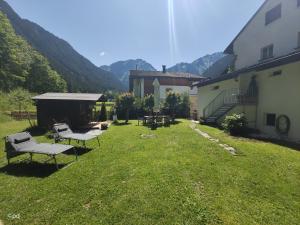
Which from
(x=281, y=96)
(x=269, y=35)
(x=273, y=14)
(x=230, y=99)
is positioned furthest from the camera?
(x=230, y=99)

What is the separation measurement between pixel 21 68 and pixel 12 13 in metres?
87.7

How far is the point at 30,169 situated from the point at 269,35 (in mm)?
17148

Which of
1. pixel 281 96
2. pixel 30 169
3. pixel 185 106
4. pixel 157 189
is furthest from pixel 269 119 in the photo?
pixel 185 106

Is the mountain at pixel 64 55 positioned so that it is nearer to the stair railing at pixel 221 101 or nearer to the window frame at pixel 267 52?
the stair railing at pixel 221 101

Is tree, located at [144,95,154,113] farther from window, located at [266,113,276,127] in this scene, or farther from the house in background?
window, located at [266,113,276,127]

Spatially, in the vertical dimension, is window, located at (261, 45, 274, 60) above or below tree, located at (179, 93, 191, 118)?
above

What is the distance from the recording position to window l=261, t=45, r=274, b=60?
15453mm

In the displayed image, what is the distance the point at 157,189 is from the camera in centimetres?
475

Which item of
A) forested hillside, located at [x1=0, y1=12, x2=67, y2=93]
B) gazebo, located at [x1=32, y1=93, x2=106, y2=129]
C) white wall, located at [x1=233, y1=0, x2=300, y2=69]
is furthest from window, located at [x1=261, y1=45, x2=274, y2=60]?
forested hillside, located at [x1=0, y1=12, x2=67, y2=93]

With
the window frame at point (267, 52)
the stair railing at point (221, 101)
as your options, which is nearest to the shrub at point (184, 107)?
the stair railing at point (221, 101)

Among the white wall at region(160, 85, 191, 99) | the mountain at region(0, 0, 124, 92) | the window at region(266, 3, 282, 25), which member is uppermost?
the mountain at region(0, 0, 124, 92)

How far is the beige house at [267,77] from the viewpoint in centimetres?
1050

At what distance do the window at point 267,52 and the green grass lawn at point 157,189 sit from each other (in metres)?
10.5

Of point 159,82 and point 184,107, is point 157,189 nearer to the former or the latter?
point 184,107
